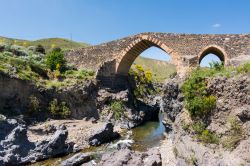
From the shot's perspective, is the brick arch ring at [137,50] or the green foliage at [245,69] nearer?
the green foliage at [245,69]

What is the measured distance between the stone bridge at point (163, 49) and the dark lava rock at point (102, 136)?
30.2 feet

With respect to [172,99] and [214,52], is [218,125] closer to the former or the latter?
[172,99]

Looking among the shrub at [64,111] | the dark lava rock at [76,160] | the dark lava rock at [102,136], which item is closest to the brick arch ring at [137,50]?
the shrub at [64,111]

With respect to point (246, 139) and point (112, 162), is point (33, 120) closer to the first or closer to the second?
point (112, 162)

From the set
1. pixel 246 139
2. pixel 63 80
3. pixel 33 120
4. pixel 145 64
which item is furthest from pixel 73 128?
pixel 145 64

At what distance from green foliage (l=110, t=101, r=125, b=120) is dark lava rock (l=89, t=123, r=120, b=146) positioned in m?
6.62

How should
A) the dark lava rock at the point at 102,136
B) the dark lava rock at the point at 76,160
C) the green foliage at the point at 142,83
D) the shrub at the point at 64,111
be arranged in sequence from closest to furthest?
the dark lava rock at the point at 76,160
the dark lava rock at the point at 102,136
the shrub at the point at 64,111
the green foliage at the point at 142,83

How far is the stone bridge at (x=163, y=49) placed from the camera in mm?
26234

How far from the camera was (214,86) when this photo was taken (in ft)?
47.0

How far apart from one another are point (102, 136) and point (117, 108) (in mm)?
8600

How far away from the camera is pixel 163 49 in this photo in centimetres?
2975

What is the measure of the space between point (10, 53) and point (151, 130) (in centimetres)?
1587

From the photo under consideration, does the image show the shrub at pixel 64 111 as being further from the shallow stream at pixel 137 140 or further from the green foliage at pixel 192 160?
the green foliage at pixel 192 160

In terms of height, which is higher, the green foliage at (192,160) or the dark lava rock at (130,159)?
the dark lava rock at (130,159)
